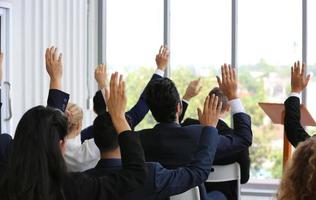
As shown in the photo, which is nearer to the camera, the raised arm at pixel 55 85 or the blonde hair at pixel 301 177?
the blonde hair at pixel 301 177

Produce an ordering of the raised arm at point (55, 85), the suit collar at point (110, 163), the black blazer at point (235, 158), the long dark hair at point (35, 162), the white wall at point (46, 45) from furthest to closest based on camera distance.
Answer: the white wall at point (46, 45), the black blazer at point (235, 158), the raised arm at point (55, 85), the suit collar at point (110, 163), the long dark hair at point (35, 162)

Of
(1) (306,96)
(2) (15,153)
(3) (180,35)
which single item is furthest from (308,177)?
(3) (180,35)

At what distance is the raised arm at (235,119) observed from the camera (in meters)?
2.97

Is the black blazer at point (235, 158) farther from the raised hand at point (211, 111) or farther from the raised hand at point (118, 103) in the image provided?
the raised hand at point (118, 103)

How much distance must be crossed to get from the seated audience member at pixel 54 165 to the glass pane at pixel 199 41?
12.7ft

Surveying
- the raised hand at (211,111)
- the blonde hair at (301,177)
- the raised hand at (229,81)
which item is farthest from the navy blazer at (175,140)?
the blonde hair at (301,177)

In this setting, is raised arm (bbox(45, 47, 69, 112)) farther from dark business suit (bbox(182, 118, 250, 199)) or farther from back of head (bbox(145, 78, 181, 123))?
dark business suit (bbox(182, 118, 250, 199))

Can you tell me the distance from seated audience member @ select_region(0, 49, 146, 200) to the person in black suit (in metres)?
0.77

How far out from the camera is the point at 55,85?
A: 9.28ft

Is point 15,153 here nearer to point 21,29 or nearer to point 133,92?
point 21,29

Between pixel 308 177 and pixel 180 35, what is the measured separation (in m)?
4.86

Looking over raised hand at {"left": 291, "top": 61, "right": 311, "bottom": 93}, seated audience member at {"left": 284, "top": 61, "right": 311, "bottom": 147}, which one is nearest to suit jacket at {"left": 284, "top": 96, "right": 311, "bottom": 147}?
seated audience member at {"left": 284, "top": 61, "right": 311, "bottom": 147}

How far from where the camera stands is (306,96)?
5.67 m

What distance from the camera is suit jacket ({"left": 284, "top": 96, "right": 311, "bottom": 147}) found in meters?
2.95
